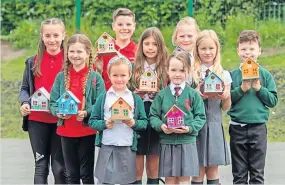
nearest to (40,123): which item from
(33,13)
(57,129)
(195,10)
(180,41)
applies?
(57,129)

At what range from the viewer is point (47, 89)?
7617 mm

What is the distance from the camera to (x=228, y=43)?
46.3 feet

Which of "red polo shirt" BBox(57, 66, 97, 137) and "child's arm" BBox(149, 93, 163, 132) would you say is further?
"red polo shirt" BBox(57, 66, 97, 137)

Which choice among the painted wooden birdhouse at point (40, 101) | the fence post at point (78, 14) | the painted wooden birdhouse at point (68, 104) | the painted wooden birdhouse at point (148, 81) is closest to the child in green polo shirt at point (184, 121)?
the painted wooden birdhouse at point (148, 81)

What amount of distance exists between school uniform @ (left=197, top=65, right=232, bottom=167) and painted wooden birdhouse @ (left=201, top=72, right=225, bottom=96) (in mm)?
184

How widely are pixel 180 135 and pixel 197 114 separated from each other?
25cm

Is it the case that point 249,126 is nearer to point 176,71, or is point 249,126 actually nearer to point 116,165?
point 176,71

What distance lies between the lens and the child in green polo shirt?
23.4 feet

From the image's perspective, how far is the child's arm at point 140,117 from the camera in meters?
7.11

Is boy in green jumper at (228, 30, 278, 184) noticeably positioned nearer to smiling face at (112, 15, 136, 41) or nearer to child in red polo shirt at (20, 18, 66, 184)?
smiling face at (112, 15, 136, 41)

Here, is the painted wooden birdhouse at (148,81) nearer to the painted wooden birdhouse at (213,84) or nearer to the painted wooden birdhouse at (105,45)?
the painted wooden birdhouse at (213,84)

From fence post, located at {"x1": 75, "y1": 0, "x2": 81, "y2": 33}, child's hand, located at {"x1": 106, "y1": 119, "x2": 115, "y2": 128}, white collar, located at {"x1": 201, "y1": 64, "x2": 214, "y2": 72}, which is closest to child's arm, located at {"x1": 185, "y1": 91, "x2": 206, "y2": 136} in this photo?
white collar, located at {"x1": 201, "y1": 64, "x2": 214, "y2": 72}

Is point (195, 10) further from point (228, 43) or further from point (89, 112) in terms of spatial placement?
point (89, 112)

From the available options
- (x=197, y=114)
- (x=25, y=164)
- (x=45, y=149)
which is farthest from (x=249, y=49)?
(x=25, y=164)
